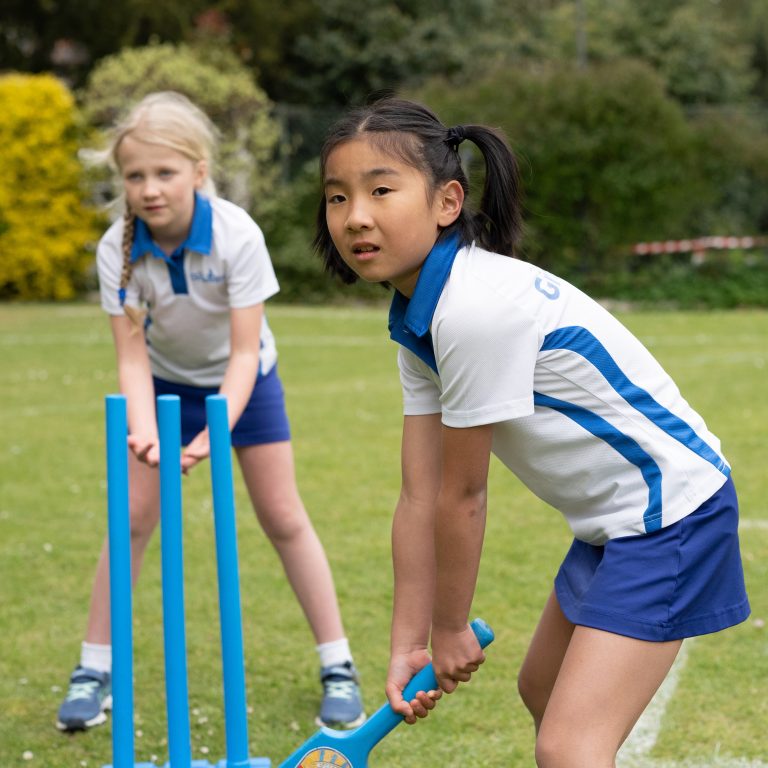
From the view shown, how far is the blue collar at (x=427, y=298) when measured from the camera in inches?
81.3

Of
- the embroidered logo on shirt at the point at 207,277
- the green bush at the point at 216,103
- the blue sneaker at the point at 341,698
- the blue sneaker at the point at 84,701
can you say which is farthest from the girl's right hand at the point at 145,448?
the green bush at the point at 216,103

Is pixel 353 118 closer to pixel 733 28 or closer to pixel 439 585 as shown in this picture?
pixel 439 585

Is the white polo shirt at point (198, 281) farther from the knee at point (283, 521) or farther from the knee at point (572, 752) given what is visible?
the knee at point (572, 752)

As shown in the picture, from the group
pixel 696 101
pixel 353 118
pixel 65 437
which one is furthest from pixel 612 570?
pixel 696 101

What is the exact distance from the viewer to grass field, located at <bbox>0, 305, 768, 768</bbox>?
326 centimetres

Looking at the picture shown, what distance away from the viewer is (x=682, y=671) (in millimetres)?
3629

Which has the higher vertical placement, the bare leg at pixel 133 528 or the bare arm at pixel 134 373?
the bare arm at pixel 134 373

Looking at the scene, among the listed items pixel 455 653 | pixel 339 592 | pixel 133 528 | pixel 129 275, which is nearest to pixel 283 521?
pixel 133 528

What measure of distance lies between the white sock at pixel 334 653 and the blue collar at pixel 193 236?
1.18 meters

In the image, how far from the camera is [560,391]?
2.11 m

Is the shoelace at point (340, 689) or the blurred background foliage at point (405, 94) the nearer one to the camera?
the shoelace at point (340, 689)

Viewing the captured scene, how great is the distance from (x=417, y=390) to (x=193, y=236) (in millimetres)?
1236

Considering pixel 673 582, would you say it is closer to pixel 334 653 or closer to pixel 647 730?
pixel 647 730

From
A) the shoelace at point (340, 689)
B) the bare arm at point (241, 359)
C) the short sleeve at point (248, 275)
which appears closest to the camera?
the bare arm at point (241, 359)
